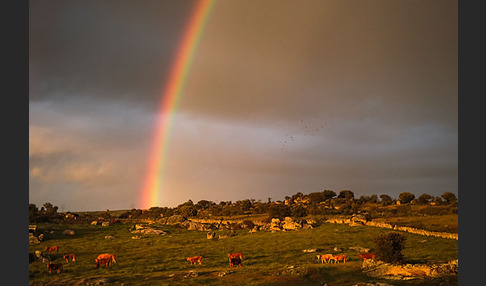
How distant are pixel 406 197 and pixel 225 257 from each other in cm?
14195

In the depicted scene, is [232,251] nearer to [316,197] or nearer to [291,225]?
[291,225]

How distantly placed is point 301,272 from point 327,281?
2.86m

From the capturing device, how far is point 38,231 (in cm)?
7112

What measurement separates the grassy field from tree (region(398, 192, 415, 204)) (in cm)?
9786

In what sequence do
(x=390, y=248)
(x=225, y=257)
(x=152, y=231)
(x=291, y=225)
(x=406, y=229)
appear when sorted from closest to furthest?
(x=390, y=248)
(x=225, y=257)
(x=406, y=229)
(x=291, y=225)
(x=152, y=231)

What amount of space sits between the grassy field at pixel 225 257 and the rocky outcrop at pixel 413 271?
1.48 m

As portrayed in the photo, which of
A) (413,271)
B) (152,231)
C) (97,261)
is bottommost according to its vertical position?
(152,231)

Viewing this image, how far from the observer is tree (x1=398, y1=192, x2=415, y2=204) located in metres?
164

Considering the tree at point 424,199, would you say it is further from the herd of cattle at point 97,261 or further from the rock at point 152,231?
the herd of cattle at point 97,261

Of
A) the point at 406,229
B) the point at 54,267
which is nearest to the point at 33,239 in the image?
the point at 54,267

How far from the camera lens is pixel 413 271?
31266mm

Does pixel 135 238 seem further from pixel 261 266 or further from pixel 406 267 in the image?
pixel 406 267

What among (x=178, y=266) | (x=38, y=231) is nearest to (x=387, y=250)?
(x=178, y=266)

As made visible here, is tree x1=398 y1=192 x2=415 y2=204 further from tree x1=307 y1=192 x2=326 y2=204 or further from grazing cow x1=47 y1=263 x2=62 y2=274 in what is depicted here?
grazing cow x1=47 y1=263 x2=62 y2=274
